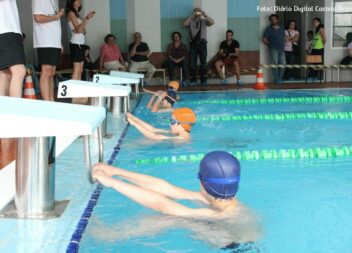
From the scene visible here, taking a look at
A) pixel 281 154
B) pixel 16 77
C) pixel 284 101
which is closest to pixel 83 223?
pixel 16 77

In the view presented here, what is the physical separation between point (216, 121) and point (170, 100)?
2.95ft

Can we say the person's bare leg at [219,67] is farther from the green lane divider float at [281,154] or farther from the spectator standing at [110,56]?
the green lane divider float at [281,154]

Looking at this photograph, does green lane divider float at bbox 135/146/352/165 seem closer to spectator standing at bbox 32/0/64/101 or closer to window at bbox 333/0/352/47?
spectator standing at bbox 32/0/64/101

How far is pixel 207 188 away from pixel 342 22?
46.0 ft

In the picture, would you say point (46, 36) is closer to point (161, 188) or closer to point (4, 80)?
point (4, 80)

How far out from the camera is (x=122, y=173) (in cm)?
288

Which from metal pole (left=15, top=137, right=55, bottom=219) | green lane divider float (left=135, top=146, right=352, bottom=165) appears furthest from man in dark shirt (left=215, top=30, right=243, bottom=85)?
metal pole (left=15, top=137, right=55, bottom=219)

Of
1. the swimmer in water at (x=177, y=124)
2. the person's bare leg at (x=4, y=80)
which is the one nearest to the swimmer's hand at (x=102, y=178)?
the swimmer in water at (x=177, y=124)

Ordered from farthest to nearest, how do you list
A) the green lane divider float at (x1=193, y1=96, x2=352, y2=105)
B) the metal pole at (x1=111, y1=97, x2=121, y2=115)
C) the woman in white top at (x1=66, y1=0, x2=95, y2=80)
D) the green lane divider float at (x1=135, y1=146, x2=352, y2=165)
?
the green lane divider float at (x1=193, y1=96, x2=352, y2=105), the woman in white top at (x1=66, y1=0, x2=95, y2=80), the metal pole at (x1=111, y1=97, x2=121, y2=115), the green lane divider float at (x1=135, y1=146, x2=352, y2=165)

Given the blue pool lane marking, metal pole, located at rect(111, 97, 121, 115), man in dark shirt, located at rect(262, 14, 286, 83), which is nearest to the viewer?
the blue pool lane marking

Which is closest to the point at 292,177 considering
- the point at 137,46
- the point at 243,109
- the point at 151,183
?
the point at 151,183

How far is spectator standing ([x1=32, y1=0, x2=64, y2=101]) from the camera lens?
639cm

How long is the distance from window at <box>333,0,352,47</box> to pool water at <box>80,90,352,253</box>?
9.02 metres

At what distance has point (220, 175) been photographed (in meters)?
2.67
